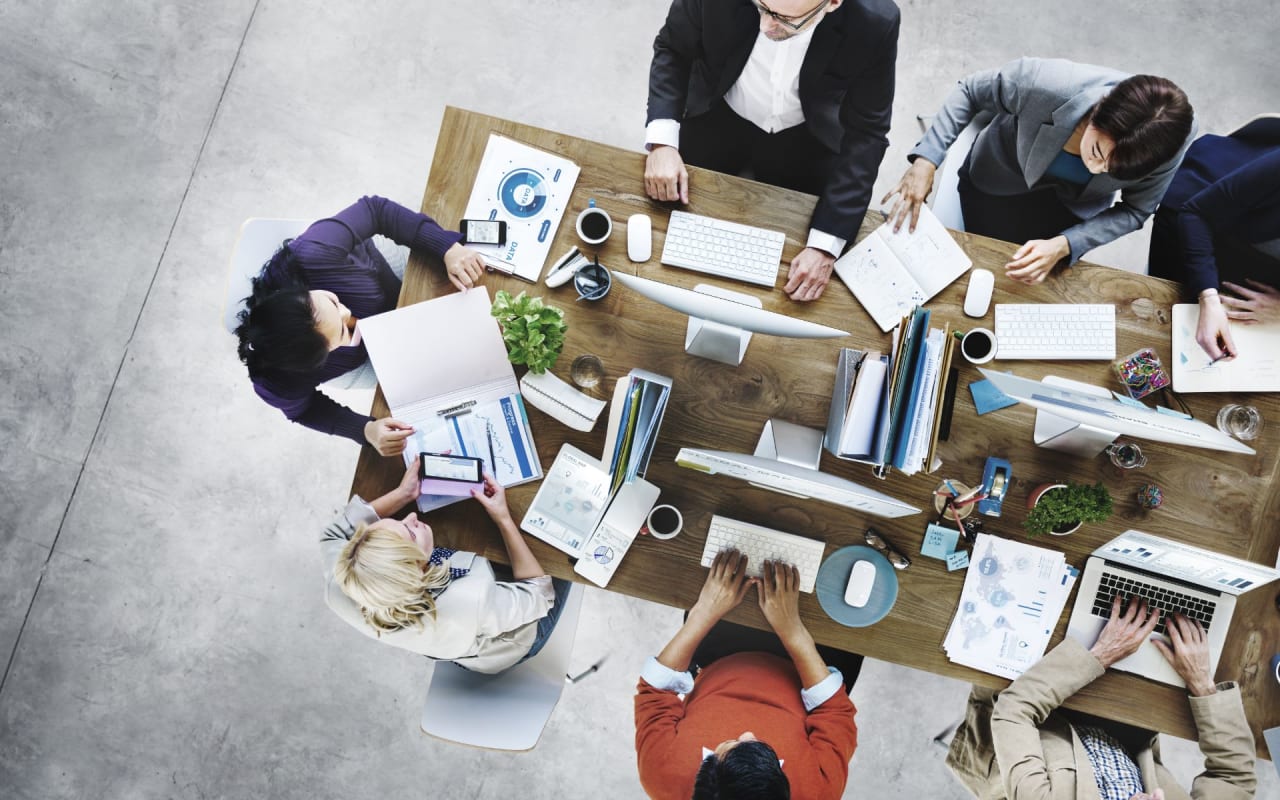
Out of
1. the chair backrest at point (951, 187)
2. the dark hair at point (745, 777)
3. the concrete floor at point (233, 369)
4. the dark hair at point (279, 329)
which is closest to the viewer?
the dark hair at point (745, 777)

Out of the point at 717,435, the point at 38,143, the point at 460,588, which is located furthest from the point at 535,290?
the point at 38,143

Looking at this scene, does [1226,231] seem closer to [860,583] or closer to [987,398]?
[987,398]

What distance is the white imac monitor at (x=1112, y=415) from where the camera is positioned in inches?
61.5

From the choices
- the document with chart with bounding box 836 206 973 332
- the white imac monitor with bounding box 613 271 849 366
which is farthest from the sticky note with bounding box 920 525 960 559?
the white imac monitor with bounding box 613 271 849 366

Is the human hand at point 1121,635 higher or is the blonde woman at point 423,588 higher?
the human hand at point 1121,635

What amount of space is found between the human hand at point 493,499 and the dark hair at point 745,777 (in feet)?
2.48

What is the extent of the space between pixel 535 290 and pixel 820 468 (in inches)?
34.1

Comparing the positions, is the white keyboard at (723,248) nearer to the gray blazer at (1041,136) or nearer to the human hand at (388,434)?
the gray blazer at (1041,136)

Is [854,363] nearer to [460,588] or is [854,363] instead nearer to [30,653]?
[460,588]

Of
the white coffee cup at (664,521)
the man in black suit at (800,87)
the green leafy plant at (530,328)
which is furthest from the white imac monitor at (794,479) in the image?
the man in black suit at (800,87)

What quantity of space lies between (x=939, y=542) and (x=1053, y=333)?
63 cm

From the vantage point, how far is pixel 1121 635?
1796 millimetres

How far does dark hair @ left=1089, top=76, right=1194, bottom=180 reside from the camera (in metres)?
1.67

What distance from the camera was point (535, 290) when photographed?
1.88 metres
